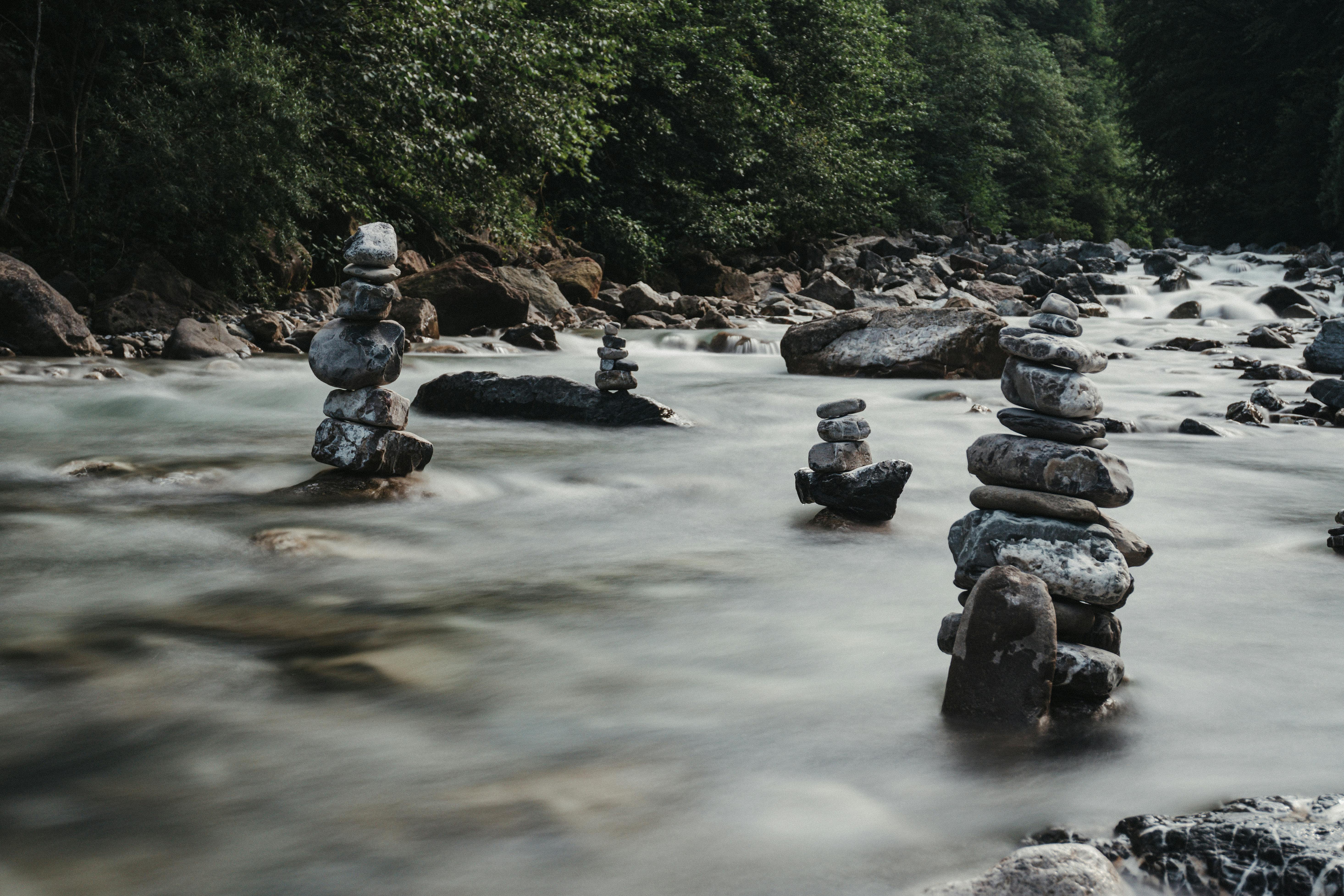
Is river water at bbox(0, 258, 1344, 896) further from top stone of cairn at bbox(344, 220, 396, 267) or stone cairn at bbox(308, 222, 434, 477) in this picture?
top stone of cairn at bbox(344, 220, 396, 267)

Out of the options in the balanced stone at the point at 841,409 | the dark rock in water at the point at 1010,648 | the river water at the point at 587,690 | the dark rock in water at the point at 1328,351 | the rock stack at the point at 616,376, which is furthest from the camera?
the dark rock in water at the point at 1328,351

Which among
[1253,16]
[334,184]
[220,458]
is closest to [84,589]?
[220,458]

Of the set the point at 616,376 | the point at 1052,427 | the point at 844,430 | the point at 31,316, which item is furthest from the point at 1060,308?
the point at 31,316

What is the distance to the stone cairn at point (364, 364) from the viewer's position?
592 centimetres

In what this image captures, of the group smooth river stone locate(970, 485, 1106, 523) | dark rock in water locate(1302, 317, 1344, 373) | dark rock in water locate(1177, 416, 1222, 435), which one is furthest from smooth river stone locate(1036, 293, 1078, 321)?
dark rock in water locate(1302, 317, 1344, 373)

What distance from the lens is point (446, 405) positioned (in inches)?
346

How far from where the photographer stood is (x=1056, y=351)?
3.25 metres

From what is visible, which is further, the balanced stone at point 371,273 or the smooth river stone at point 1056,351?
the balanced stone at point 371,273

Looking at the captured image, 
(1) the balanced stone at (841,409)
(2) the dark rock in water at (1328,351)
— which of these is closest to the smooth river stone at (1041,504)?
(1) the balanced stone at (841,409)

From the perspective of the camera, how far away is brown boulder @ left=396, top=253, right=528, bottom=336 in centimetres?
1378

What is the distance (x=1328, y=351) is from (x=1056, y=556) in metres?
11.1

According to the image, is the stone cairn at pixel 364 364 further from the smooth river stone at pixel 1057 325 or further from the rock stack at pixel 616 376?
the smooth river stone at pixel 1057 325

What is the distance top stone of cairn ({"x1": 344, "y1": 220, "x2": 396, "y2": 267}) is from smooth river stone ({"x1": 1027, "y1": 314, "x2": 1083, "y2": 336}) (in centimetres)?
376

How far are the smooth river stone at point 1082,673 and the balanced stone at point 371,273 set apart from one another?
14.0 ft
